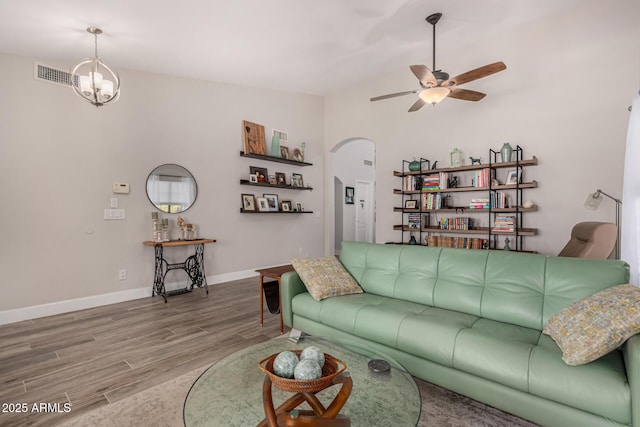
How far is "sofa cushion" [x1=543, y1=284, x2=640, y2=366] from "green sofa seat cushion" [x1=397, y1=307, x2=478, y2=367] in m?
0.48

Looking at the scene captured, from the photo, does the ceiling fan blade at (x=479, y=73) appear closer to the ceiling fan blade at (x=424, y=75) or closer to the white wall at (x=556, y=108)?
the ceiling fan blade at (x=424, y=75)

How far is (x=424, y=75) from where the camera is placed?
3.30 meters

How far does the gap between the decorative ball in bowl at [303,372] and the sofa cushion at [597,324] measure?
1106mm

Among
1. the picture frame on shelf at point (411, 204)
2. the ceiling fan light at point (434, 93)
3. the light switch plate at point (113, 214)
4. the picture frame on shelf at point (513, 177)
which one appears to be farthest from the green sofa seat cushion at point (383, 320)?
the light switch plate at point (113, 214)

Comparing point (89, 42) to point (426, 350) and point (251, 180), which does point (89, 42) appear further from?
point (426, 350)

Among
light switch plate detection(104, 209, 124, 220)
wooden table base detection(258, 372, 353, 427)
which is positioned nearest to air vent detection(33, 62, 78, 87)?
light switch plate detection(104, 209, 124, 220)

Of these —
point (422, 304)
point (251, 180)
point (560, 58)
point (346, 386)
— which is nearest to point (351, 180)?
point (251, 180)

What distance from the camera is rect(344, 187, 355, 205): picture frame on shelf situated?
27.3 feet

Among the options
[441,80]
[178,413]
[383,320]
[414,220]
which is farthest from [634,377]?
[414,220]

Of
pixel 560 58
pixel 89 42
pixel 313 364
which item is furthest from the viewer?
pixel 560 58

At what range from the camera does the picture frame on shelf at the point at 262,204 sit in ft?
17.9

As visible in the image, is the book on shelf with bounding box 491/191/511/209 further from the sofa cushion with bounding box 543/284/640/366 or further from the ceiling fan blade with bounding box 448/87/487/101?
the sofa cushion with bounding box 543/284/640/366

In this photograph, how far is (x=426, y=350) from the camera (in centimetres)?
188

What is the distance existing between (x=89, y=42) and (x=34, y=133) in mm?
1142
